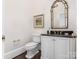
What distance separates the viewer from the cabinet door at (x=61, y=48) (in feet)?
9.03

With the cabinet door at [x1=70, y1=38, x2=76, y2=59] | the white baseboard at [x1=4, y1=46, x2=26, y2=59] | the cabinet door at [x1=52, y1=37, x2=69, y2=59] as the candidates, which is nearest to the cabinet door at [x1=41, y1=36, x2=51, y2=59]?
the cabinet door at [x1=52, y1=37, x2=69, y2=59]

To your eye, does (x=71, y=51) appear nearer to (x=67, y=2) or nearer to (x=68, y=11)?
(x=68, y=11)

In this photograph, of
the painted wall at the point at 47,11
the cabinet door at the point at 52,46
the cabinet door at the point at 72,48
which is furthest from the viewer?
the painted wall at the point at 47,11

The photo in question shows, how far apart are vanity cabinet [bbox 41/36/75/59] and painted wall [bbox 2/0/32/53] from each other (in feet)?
3.44

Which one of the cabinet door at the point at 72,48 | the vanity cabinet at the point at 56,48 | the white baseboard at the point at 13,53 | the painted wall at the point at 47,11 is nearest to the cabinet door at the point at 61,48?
the vanity cabinet at the point at 56,48

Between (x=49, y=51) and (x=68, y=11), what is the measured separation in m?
1.50

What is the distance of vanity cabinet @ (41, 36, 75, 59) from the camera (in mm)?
2735

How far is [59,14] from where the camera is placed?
342 cm

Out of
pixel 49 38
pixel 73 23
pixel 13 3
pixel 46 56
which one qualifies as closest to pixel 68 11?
pixel 73 23

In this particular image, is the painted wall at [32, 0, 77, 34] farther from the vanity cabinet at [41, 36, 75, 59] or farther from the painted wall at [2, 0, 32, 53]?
the vanity cabinet at [41, 36, 75, 59]

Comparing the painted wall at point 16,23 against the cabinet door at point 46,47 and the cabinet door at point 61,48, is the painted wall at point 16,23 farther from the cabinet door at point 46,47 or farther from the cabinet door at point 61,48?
the cabinet door at point 61,48

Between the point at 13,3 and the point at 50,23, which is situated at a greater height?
the point at 13,3

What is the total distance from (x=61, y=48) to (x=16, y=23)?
179cm

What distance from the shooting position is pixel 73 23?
3.18 meters
